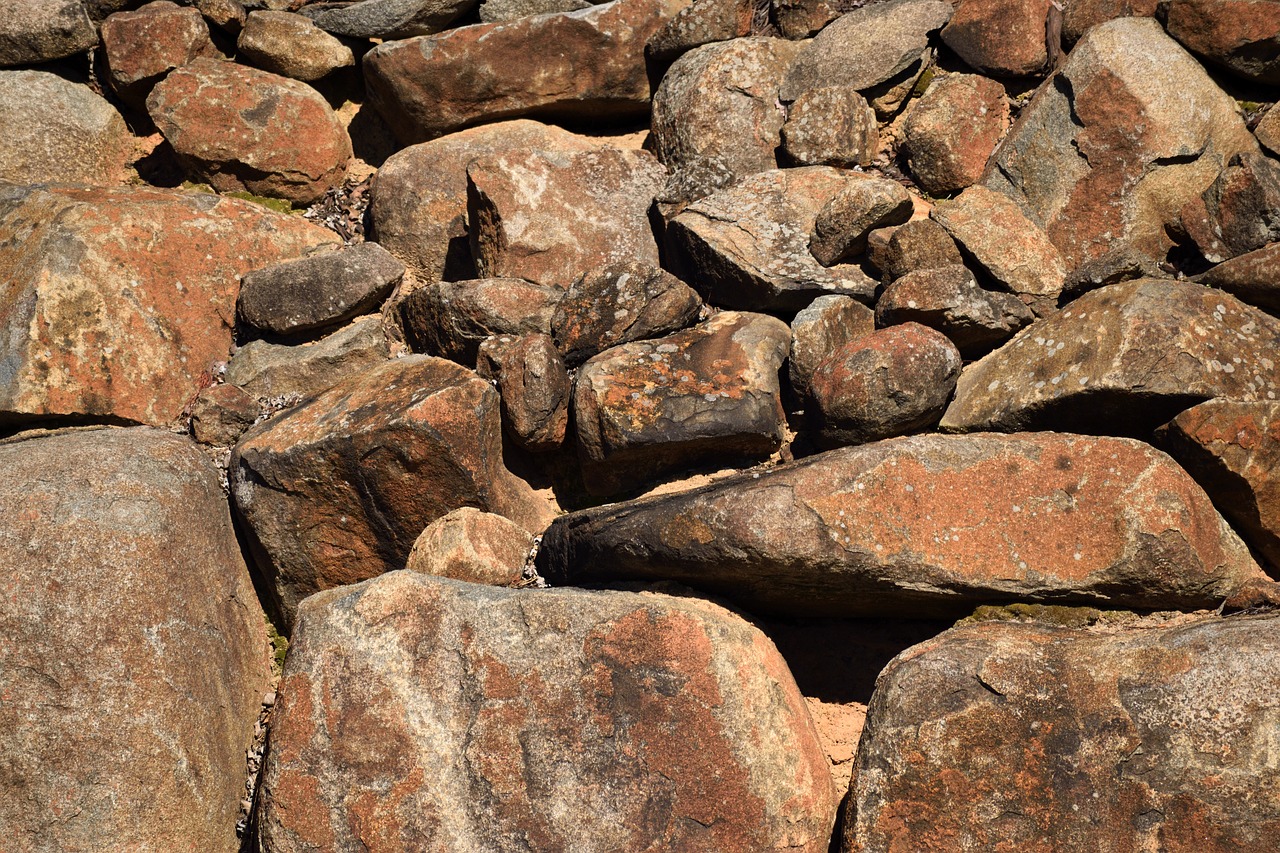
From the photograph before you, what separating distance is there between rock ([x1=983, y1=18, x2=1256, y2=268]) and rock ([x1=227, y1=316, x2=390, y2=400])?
3.35 metres

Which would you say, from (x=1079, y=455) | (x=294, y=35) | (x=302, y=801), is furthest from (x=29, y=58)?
(x=1079, y=455)

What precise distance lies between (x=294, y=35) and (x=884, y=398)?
4.37 metres

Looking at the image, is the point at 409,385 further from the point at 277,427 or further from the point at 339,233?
the point at 339,233

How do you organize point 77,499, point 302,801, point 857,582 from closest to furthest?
point 302,801
point 857,582
point 77,499

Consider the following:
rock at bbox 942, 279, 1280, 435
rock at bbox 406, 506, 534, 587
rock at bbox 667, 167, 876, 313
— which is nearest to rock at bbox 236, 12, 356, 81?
rock at bbox 667, 167, 876, 313

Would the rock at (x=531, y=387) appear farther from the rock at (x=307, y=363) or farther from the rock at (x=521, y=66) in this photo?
the rock at (x=521, y=66)

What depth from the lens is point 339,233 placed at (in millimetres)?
6836

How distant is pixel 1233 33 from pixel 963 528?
302 centimetres

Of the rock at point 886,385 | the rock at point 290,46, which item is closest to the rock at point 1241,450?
the rock at point 886,385

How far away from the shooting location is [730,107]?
6359mm

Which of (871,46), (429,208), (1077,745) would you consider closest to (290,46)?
(429,208)

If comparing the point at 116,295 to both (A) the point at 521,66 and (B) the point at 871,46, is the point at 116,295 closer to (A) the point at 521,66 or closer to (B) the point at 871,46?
(A) the point at 521,66

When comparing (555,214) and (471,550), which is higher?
(555,214)

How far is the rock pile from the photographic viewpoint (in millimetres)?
3828
